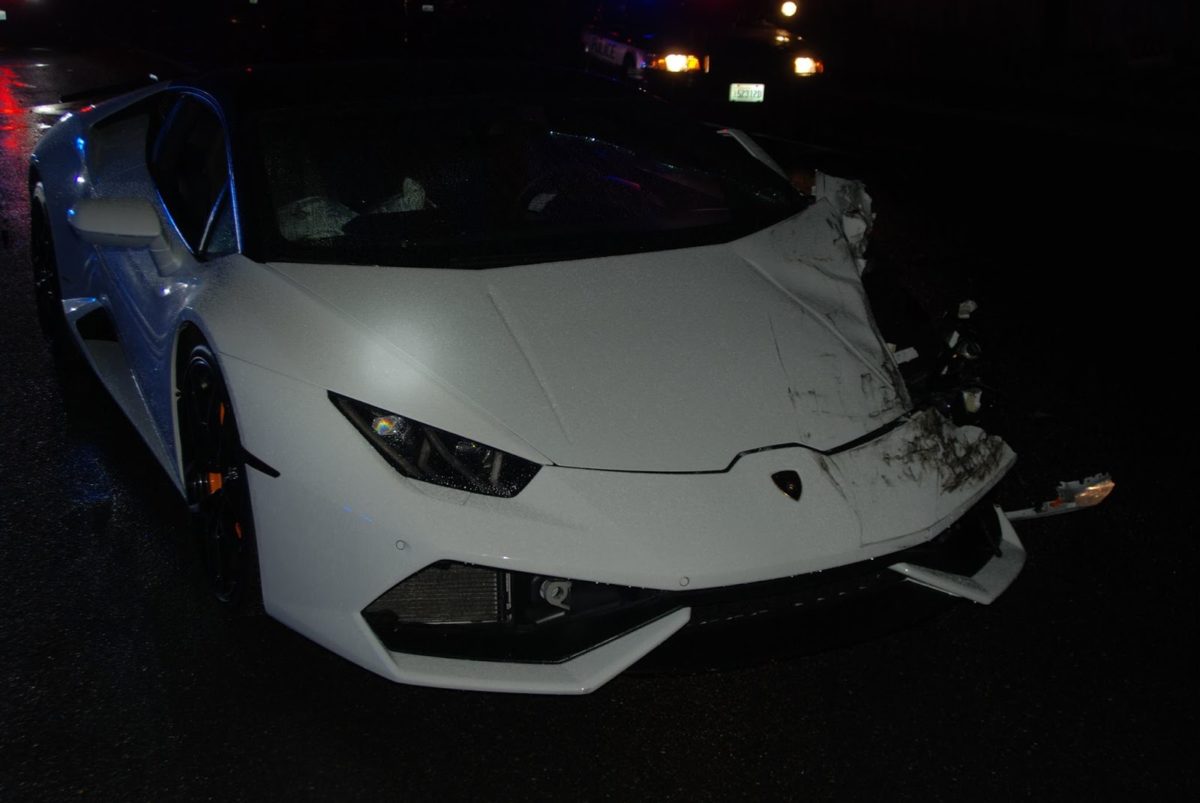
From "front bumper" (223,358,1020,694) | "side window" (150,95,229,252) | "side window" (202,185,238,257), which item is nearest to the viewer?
"front bumper" (223,358,1020,694)

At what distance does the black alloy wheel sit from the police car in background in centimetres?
1230

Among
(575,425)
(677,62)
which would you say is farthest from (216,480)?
(677,62)

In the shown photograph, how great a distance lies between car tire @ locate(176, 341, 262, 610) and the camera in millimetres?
3152

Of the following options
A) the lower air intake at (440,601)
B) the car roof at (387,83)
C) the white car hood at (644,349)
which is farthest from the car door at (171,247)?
the lower air intake at (440,601)

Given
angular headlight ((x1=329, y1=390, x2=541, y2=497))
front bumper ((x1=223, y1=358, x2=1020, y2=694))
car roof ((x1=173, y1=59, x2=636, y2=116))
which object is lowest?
front bumper ((x1=223, y1=358, x2=1020, y2=694))

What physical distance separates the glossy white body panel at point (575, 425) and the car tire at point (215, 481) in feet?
0.24

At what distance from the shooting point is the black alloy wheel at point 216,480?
3162mm

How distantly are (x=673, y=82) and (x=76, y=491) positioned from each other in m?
13.2

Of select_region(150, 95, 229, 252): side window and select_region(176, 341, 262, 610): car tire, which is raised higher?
select_region(150, 95, 229, 252): side window

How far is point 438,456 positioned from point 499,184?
1.36 metres

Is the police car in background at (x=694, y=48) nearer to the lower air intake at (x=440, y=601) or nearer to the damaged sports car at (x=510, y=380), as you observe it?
the damaged sports car at (x=510, y=380)

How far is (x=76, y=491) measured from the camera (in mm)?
4316

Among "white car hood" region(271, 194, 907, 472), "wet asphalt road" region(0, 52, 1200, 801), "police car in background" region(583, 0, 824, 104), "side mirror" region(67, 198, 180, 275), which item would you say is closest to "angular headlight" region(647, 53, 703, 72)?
"police car in background" region(583, 0, 824, 104)

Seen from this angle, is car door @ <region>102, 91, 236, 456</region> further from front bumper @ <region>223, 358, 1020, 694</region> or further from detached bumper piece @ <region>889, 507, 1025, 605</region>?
detached bumper piece @ <region>889, 507, 1025, 605</region>
